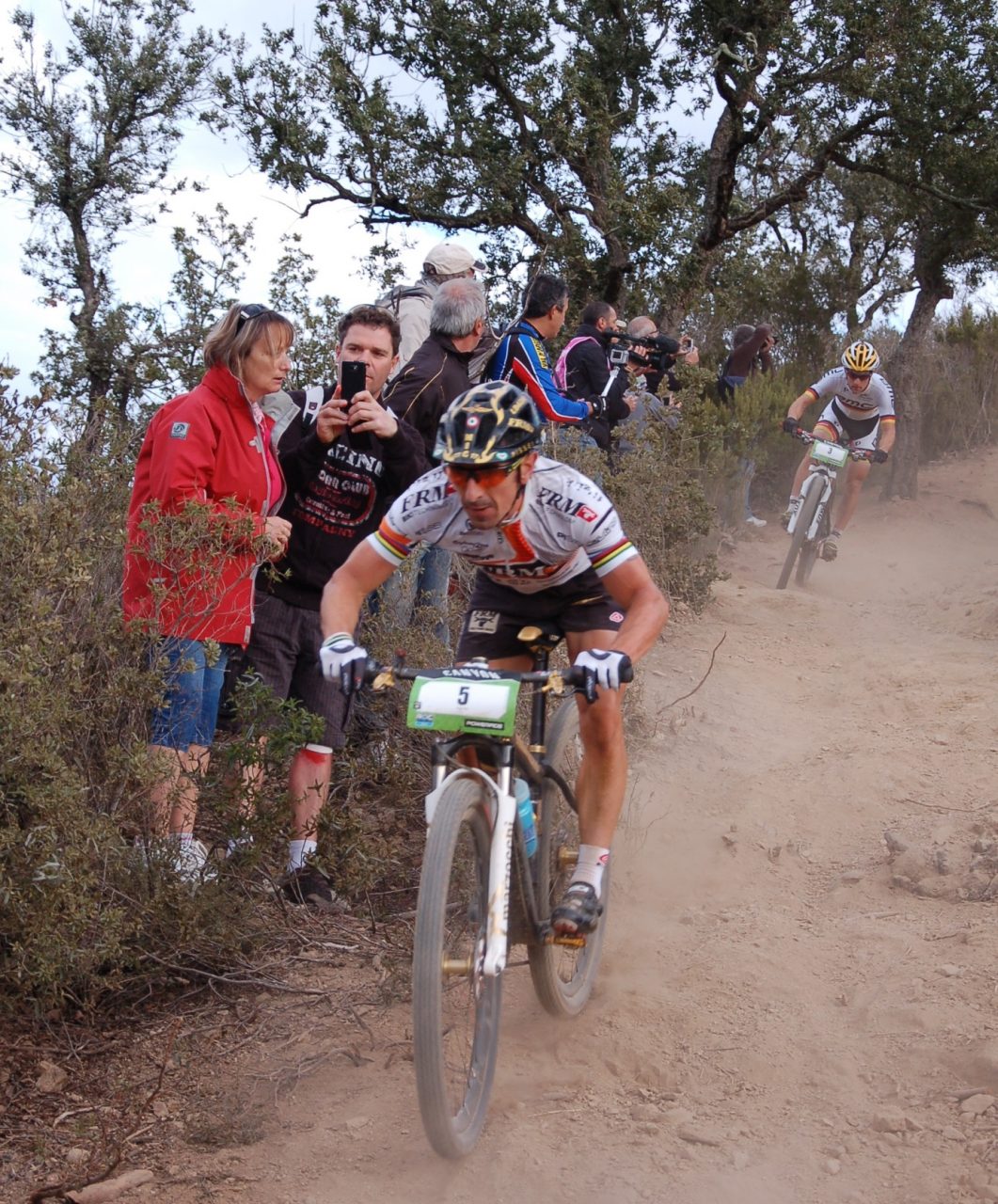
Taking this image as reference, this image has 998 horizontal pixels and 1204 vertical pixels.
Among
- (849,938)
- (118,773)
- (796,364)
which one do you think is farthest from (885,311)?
(118,773)

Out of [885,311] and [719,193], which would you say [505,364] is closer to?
[719,193]

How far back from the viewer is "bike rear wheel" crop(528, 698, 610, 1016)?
3828 mm

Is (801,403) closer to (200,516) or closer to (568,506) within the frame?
(568,506)

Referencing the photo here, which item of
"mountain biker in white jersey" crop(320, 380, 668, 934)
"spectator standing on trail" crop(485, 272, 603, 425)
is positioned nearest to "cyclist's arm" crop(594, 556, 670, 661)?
"mountain biker in white jersey" crop(320, 380, 668, 934)

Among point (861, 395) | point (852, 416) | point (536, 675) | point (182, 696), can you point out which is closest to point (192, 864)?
point (182, 696)

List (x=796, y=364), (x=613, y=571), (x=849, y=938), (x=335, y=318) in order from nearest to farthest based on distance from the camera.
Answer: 1. (x=613, y=571)
2. (x=849, y=938)
3. (x=335, y=318)
4. (x=796, y=364)

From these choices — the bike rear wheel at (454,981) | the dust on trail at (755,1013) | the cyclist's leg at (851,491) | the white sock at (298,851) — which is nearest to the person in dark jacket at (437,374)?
the white sock at (298,851)

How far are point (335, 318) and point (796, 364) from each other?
34.8 ft

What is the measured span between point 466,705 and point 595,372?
550 centimetres

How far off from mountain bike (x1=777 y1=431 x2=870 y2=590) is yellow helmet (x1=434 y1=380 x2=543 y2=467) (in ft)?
26.1

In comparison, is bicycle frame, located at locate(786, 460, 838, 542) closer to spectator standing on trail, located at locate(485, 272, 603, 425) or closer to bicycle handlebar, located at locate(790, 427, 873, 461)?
bicycle handlebar, located at locate(790, 427, 873, 461)

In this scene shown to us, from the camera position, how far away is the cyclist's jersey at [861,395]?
1127 cm

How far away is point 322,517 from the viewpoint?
4770mm

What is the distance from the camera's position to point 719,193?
41.1 feet
